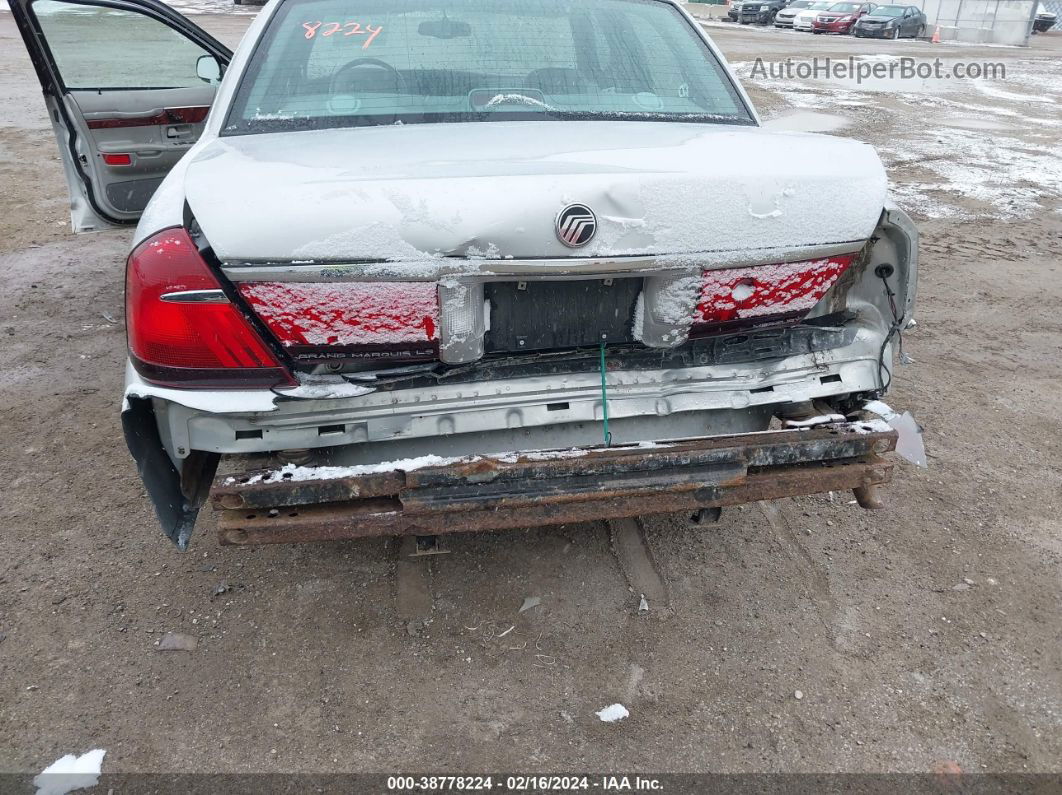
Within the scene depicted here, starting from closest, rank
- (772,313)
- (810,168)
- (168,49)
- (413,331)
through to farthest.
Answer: (413,331) < (810,168) < (772,313) < (168,49)

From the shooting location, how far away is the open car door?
386 centimetres

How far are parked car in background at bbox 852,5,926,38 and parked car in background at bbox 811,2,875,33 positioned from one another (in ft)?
0.80

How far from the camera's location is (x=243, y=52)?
9.26 ft

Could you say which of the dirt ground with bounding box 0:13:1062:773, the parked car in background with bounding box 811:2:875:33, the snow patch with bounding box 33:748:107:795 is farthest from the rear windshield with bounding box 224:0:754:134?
the parked car in background with bounding box 811:2:875:33

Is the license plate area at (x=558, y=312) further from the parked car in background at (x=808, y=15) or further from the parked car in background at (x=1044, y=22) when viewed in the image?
the parked car in background at (x=1044, y=22)

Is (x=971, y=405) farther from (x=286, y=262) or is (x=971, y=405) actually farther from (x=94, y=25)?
(x=94, y=25)

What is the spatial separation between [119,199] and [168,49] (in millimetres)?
1482

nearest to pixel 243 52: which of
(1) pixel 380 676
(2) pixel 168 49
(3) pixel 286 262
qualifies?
(3) pixel 286 262

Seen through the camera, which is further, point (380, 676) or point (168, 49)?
point (168, 49)

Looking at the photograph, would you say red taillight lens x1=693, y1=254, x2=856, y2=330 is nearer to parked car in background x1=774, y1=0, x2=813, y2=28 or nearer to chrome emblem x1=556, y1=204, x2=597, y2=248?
chrome emblem x1=556, y1=204, x2=597, y2=248

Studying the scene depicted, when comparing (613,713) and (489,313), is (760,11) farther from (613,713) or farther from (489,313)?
(613,713)

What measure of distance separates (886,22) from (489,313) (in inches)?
1147

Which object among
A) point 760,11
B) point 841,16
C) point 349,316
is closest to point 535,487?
point 349,316

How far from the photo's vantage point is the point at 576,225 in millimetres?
1933
